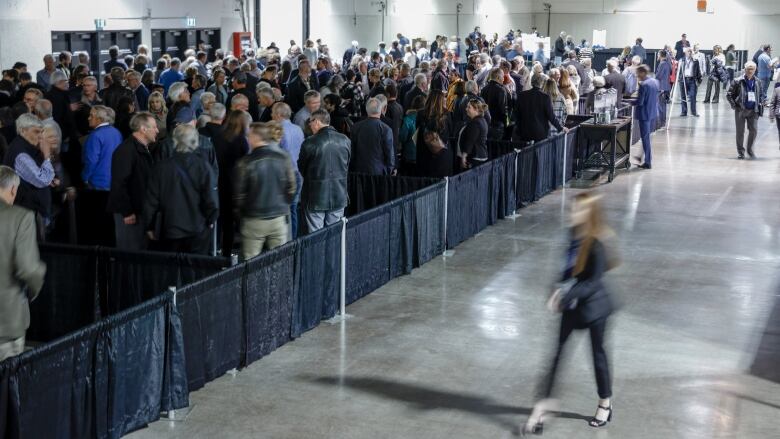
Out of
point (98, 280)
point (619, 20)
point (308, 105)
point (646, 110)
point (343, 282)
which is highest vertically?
point (619, 20)

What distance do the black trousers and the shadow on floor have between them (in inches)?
13.9

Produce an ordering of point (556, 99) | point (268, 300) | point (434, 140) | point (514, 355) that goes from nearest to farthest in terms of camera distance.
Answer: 1. point (268, 300)
2. point (514, 355)
3. point (434, 140)
4. point (556, 99)

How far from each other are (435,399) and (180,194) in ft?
9.16

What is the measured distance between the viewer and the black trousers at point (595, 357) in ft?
23.2

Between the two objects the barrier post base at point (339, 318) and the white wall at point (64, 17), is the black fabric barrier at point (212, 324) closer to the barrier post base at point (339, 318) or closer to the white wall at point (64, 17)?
the barrier post base at point (339, 318)

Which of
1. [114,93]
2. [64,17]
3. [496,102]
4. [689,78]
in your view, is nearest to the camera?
[114,93]

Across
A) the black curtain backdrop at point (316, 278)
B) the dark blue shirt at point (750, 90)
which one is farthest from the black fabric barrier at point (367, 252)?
the dark blue shirt at point (750, 90)

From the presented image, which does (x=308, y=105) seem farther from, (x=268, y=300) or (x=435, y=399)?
(x=435, y=399)

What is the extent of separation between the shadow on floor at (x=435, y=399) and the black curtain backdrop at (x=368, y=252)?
6.08 feet

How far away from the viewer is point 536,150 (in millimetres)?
15266

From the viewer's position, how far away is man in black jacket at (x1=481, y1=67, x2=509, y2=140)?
1658 cm

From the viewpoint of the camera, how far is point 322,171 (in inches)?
415

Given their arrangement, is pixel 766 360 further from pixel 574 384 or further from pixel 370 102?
pixel 370 102

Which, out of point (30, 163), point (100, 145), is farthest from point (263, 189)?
point (100, 145)
